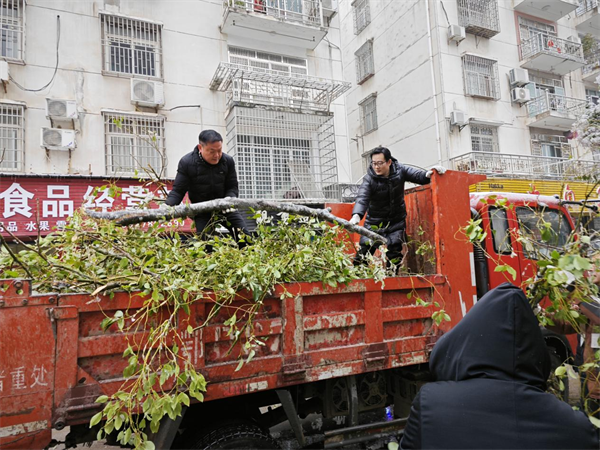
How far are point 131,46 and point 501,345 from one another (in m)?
10.8

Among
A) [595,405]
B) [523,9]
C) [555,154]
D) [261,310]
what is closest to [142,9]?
[261,310]

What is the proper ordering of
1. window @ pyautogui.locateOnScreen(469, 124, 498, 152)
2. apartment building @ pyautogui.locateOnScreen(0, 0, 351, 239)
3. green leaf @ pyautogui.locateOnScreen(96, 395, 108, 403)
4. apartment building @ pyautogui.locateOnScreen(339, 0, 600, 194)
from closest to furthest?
green leaf @ pyautogui.locateOnScreen(96, 395, 108, 403) → apartment building @ pyautogui.locateOnScreen(0, 0, 351, 239) → apartment building @ pyautogui.locateOnScreen(339, 0, 600, 194) → window @ pyautogui.locateOnScreen(469, 124, 498, 152)

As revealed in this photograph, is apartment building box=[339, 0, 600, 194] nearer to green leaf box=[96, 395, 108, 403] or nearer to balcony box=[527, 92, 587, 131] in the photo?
balcony box=[527, 92, 587, 131]

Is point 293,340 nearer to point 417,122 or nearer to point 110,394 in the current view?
point 110,394

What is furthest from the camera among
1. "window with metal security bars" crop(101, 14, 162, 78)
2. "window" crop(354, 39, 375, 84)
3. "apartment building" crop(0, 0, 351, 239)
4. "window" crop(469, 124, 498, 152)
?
"window" crop(354, 39, 375, 84)

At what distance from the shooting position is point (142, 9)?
9797 mm

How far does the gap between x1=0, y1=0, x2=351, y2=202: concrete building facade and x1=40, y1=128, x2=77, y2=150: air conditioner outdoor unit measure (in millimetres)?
25

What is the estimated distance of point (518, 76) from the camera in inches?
561

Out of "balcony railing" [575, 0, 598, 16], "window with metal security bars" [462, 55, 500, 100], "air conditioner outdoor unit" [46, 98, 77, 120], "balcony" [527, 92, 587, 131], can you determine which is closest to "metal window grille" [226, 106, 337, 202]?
"air conditioner outdoor unit" [46, 98, 77, 120]

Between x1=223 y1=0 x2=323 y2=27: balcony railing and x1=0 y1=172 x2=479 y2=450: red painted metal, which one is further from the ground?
x1=223 y1=0 x2=323 y2=27: balcony railing

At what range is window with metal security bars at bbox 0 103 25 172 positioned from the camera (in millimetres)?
8289

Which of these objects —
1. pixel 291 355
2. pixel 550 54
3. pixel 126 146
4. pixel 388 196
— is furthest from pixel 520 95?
pixel 291 355

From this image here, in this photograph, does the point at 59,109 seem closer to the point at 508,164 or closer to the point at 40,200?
the point at 40,200

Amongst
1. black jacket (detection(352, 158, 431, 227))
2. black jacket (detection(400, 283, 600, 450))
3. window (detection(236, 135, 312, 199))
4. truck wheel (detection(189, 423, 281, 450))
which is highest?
window (detection(236, 135, 312, 199))
